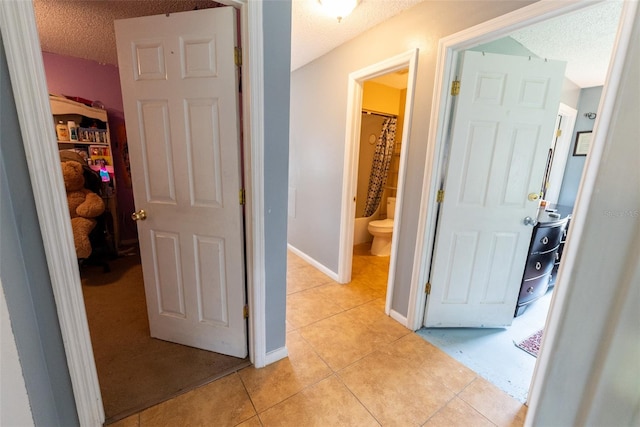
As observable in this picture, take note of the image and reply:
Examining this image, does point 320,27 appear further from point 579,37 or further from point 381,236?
point 381,236

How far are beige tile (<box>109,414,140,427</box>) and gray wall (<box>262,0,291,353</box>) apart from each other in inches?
27.6

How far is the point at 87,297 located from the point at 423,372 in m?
2.84

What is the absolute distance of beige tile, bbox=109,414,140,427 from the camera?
4.12 ft

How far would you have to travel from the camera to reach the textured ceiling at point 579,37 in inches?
69.2

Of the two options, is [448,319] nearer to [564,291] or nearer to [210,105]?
[564,291]

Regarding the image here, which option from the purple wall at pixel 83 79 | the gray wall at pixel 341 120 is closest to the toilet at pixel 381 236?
the gray wall at pixel 341 120

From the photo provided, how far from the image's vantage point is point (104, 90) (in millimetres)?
3127

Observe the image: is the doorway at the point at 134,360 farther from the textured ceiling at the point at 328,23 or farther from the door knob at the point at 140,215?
the textured ceiling at the point at 328,23

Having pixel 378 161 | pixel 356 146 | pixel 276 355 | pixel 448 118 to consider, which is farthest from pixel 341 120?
pixel 276 355

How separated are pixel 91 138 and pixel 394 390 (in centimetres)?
396

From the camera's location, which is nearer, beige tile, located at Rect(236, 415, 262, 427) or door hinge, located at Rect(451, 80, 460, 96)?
beige tile, located at Rect(236, 415, 262, 427)

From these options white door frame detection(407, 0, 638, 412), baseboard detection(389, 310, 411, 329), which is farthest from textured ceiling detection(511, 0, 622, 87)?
baseboard detection(389, 310, 411, 329)

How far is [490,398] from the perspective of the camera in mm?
1478

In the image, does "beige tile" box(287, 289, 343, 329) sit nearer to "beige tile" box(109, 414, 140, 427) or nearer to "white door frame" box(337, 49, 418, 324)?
"white door frame" box(337, 49, 418, 324)
